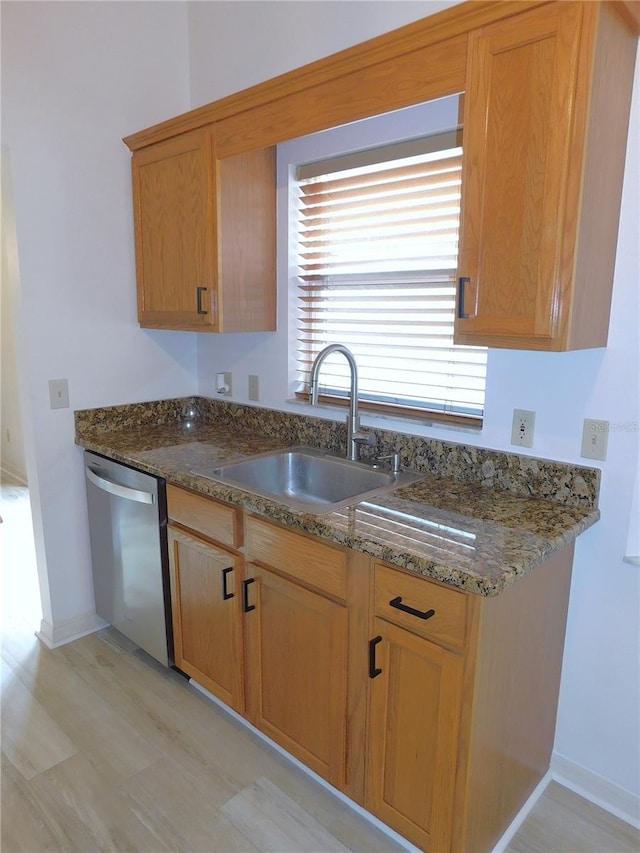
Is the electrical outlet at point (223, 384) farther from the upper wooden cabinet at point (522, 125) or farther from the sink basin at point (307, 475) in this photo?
the upper wooden cabinet at point (522, 125)

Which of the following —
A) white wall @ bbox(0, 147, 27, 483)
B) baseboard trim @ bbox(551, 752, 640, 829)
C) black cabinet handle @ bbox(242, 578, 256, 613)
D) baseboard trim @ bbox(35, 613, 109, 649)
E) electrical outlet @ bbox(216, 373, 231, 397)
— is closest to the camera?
baseboard trim @ bbox(551, 752, 640, 829)

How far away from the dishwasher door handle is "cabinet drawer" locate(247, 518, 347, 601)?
55 centimetres

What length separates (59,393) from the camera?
245 cm

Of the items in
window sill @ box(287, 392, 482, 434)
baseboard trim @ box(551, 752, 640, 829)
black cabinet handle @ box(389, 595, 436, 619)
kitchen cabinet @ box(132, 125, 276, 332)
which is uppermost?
kitchen cabinet @ box(132, 125, 276, 332)

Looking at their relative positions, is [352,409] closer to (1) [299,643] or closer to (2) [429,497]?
(2) [429,497]

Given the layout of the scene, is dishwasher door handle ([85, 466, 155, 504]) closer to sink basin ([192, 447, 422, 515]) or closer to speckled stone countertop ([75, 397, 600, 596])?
speckled stone countertop ([75, 397, 600, 596])

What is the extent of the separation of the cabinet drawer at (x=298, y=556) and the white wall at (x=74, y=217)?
1177 mm

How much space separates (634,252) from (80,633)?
103 inches

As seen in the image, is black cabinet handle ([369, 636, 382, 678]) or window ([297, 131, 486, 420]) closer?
black cabinet handle ([369, 636, 382, 678])

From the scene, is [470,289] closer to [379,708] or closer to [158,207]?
[379,708]

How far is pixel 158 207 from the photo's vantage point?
7.95 feet

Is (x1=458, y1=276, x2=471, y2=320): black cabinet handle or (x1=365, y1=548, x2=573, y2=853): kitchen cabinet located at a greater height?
(x1=458, y1=276, x2=471, y2=320): black cabinet handle

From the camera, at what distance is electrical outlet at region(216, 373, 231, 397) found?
274 centimetres

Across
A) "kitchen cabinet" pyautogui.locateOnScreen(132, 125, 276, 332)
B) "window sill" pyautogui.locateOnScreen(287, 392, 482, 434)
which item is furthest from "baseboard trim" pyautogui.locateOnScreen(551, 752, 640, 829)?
"kitchen cabinet" pyautogui.locateOnScreen(132, 125, 276, 332)
